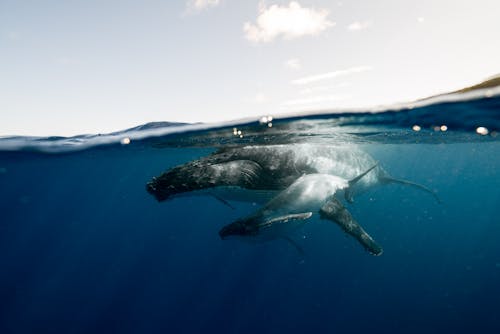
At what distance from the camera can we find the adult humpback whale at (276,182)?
216 inches

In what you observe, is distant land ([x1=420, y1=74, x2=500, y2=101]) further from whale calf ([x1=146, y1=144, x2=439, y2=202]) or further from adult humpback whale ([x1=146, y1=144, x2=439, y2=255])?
whale calf ([x1=146, y1=144, x2=439, y2=202])

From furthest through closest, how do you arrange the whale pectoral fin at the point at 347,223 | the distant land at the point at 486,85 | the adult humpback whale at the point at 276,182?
the distant land at the point at 486,85, the whale pectoral fin at the point at 347,223, the adult humpback whale at the point at 276,182

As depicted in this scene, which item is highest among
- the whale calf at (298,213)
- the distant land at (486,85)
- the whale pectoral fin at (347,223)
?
the distant land at (486,85)

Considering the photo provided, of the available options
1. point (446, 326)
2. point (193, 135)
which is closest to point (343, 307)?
point (446, 326)

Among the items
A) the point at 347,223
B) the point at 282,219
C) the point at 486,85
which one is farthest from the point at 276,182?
the point at 486,85

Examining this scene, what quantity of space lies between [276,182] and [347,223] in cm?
212

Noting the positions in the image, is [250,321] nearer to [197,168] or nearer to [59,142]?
[59,142]

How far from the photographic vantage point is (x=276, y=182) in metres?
8.12

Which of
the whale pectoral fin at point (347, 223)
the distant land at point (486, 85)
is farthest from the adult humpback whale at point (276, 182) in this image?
the distant land at point (486, 85)

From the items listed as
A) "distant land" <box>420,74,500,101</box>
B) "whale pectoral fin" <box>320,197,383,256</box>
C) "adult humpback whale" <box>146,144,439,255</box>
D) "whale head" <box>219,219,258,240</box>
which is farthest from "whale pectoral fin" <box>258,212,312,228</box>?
"distant land" <box>420,74,500,101</box>

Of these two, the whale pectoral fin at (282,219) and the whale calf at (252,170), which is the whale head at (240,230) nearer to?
the whale pectoral fin at (282,219)

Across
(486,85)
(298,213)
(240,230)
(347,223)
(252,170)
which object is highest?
(486,85)

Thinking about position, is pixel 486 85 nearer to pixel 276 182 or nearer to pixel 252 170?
pixel 276 182

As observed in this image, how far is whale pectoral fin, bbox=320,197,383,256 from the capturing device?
6434 millimetres
